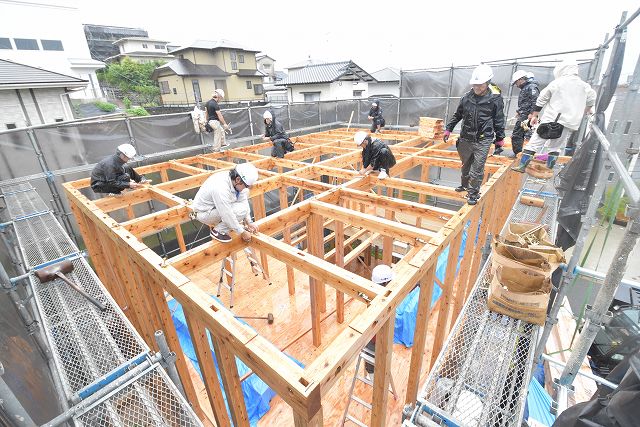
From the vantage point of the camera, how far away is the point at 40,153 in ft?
20.0

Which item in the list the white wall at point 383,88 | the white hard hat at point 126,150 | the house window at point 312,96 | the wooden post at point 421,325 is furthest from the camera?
the white wall at point 383,88

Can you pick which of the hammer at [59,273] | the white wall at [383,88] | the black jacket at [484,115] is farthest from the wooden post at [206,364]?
the white wall at [383,88]

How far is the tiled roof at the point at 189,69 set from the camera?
2628 cm

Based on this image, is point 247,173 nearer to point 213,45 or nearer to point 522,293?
point 522,293

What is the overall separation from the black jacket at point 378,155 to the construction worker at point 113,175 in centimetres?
434

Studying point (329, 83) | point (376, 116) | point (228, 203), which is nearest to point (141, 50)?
point (329, 83)

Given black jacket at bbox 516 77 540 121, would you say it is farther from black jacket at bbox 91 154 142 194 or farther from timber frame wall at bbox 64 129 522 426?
black jacket at bbox 91 154 142 194

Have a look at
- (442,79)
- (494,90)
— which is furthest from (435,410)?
(442,79)

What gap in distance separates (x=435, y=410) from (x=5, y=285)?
4808 mm

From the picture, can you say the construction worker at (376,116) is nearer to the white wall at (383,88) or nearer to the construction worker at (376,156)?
the construction worker at (376,156)

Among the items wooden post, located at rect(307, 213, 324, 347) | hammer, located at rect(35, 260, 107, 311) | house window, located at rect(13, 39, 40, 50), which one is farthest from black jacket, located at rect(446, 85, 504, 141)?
house window, located at rect(13, 39, 40, 50)

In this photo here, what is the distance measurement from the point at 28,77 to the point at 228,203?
15375mm

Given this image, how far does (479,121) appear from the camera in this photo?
13.5 feet

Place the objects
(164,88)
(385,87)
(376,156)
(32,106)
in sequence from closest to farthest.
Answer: (376,156)
(32,106)
(385,87)
(164,88)
